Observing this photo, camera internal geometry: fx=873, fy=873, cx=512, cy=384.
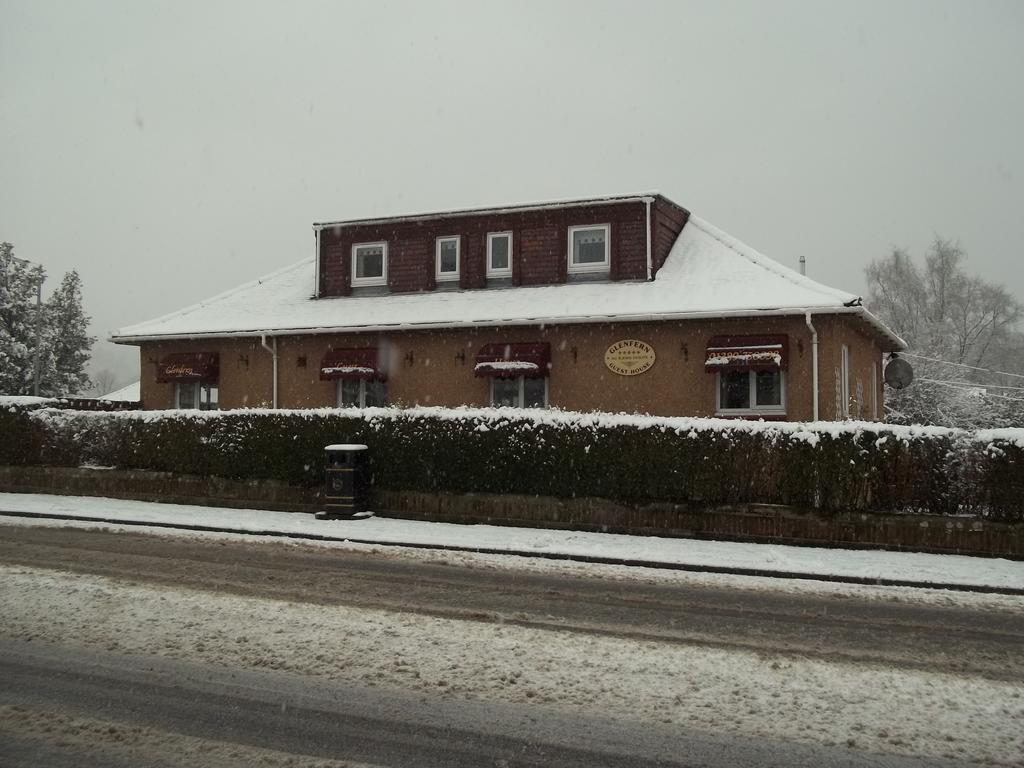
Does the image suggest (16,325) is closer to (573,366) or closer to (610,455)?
(573,366)

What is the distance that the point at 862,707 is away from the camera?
5660 millimetres

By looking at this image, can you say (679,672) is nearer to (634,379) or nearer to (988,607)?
(988,607)

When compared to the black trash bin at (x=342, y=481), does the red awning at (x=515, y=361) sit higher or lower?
higher

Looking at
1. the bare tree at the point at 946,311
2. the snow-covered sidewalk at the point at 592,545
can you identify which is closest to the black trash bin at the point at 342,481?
the snow-covered sidewalk at the point at 592,545

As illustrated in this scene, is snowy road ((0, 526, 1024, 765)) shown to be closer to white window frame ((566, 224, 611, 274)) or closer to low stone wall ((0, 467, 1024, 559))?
low stone wall ((0, 467, 1024, 559))

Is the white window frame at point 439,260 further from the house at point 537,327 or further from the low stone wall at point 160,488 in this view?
the low stone wall at point 160,488

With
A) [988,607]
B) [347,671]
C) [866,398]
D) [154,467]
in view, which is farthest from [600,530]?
[866,398]

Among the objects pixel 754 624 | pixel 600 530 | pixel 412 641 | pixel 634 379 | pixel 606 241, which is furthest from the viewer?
pixel 606 241

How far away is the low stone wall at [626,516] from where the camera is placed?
12484mm

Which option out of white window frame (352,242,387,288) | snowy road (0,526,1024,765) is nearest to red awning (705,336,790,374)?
snowy road (0,526,1024,765)

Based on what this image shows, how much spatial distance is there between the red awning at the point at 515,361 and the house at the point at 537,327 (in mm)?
53

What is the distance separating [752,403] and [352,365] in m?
10.2

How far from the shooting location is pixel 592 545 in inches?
508

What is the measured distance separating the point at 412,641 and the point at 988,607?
6.32 m
